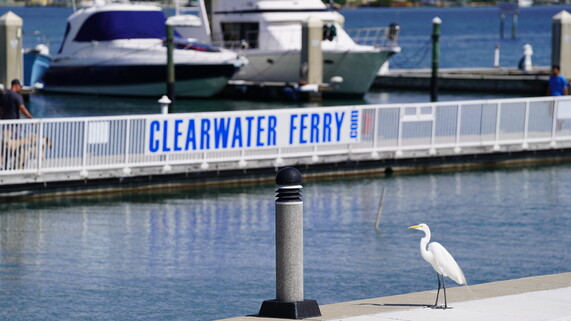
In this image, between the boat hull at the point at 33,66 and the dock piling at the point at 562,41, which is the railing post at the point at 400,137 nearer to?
the dock piling at the point at 562,41

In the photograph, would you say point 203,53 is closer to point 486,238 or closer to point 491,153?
point 491,153

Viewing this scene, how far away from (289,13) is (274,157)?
83.5ft

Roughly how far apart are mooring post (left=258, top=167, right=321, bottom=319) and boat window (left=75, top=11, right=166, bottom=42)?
37958 millimetres

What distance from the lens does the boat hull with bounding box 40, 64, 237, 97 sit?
1816 inches

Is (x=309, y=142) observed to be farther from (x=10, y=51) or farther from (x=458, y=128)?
(x=10, y=51)

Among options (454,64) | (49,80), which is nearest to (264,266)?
(49,80)

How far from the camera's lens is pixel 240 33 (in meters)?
49.3

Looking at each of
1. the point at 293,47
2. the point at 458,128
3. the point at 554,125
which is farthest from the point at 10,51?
the point at 554,125

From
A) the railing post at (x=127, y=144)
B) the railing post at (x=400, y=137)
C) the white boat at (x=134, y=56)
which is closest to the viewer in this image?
the railing post at (x=127, y=144)

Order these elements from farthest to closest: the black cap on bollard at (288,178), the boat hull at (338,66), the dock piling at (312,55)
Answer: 1. the boat hull at (338,66)
2. the dock piling at (312,55)
3. the black cap on bollard at (288,178)

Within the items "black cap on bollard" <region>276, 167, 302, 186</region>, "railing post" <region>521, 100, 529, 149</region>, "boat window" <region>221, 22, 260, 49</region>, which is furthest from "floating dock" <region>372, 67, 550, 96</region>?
"black cap on bollard" <region>276, 167, 302, 186</region>

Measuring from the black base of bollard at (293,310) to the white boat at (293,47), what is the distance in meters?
36.9

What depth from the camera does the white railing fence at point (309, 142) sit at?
67.6ft

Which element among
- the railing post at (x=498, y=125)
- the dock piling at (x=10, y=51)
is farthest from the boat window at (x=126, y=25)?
the railing post at (x=498, y=125)
